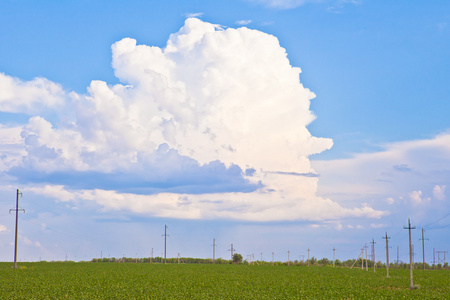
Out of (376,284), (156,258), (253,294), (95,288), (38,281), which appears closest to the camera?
(253,294)

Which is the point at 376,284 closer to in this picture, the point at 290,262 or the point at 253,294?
the point at 253,294

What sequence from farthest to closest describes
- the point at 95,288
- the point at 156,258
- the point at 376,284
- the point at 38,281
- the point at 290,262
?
the point at 156,258 < the point at 290,262 < the point at 376,284 < the point at 38,281 < the point at 95,288

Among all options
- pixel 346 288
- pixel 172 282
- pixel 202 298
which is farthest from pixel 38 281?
pixel 346 288

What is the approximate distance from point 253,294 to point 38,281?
86.2 ft

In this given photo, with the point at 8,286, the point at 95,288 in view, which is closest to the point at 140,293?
the point at 95,288

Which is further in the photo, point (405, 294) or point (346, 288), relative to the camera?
point (346, 288)

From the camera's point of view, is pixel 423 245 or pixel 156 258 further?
pixel 156 258

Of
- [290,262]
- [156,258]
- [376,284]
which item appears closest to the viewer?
[376,284]

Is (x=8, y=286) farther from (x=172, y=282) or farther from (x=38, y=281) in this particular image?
(x=172, y=282)

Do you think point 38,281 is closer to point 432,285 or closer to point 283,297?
point 283,297

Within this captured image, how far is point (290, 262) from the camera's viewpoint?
13862 cm

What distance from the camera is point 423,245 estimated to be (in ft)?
468

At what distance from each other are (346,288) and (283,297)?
1175 cm

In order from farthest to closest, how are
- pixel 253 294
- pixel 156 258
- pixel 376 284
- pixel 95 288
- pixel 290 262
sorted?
pixel 156 258 < pixel 290 262 < pixel 376 284 < pixel 95 288 < pixel 253 294
